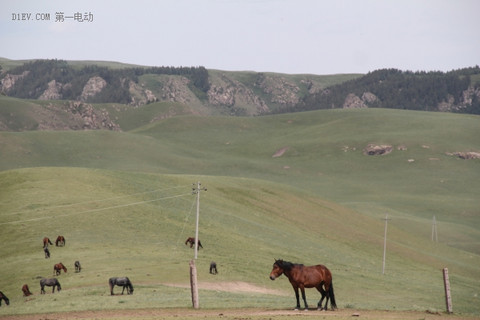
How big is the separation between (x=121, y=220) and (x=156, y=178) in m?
34.7

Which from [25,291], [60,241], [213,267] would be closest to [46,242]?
[60,241]

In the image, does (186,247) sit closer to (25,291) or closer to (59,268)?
(59,268)

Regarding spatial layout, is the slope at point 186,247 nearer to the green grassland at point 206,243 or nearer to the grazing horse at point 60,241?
the green grassland at point 206,243

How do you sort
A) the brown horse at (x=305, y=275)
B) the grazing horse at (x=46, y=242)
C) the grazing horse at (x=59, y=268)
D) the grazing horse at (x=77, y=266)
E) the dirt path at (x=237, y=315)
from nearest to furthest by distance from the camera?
1. the dirt path at (x=237, y=315)
2. the brown horse at (x=305, y=275)
3. the grazing horse at (x=59, y=268)
4. the grazing horse at (x=77, y=266)
5. the grazing horse at (x=46, y=242)

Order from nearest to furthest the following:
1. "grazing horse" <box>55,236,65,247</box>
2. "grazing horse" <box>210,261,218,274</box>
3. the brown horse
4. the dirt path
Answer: the dirt path < the brown horse < "grazing horse" <box>210,261,218,274</box> < "grazing horse" <box>55,236,65,247</box>

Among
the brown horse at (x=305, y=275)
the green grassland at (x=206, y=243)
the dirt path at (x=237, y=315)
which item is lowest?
the green grassland at (x=206, y=243)

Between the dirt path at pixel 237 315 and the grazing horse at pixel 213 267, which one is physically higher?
the dirt path at pixel 237 315

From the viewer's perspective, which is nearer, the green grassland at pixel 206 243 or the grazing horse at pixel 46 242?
the green grassland at pixel 206 243

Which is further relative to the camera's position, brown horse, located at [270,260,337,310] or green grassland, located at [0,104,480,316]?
green grassland, located at [0,104,480,316]

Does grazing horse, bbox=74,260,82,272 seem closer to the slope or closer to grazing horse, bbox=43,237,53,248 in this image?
the slope

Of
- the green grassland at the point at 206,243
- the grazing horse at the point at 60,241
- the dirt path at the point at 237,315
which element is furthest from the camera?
the grazing horse at the point at 60,241

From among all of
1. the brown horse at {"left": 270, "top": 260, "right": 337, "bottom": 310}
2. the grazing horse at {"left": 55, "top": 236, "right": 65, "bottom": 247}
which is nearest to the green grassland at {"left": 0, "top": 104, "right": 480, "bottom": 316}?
the grazing horse at {"left": 55, "top": 236, "right": 65, "bottom": 247}

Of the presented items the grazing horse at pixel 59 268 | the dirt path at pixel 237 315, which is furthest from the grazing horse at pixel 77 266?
the dirt path at pixel 237 315

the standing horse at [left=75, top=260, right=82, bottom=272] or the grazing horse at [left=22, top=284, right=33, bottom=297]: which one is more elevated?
the standing horse at [left=75, top=260, right=82, bottom=272]
